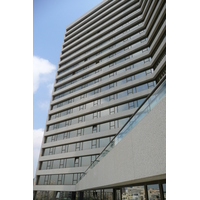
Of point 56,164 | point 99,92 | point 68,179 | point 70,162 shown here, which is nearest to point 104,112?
point 99,92

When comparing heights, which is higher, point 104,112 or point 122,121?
point 104,112

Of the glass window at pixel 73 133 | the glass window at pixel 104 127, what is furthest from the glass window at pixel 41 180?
the glass window at pixel 104 127

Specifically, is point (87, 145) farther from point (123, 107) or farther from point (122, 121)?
point (123, 107)

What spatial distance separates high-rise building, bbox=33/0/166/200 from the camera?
2308 cm

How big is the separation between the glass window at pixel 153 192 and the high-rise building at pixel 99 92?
77 millimetres

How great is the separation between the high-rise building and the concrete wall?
18.3 ft

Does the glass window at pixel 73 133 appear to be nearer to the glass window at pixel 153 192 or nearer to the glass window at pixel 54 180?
the glass window at pixel 54 180

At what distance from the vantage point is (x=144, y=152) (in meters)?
5.36

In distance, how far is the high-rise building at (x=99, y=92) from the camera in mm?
23078

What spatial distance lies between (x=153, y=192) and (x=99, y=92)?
1973 centimetres

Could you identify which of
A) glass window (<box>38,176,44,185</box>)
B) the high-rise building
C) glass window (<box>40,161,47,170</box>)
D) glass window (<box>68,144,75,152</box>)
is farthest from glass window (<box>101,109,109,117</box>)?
glass window (<box>38,176,44,185</box>)
